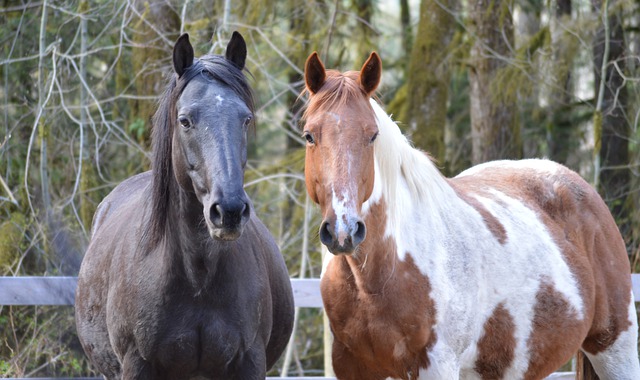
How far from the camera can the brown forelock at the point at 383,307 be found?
3818 millimetres

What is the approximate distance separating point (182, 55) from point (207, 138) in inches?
19.5

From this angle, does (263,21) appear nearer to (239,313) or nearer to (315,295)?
(315,295)

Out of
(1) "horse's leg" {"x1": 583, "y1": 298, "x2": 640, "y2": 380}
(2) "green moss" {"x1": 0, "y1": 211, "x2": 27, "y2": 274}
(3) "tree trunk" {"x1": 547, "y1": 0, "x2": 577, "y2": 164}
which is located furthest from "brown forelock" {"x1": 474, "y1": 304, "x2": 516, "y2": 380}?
(3) "tree trunk" {"x1": 547, "y1": 0, "x2": 577, "y2": 164}

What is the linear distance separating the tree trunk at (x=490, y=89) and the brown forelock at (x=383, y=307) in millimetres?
5586

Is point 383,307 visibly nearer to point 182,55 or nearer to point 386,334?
point 386,334

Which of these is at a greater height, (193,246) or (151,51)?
(151,51)

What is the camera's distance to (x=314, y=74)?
388 centimetres

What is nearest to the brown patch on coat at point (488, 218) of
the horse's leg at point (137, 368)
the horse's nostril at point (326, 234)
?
the horse's nostril at point (326, 234)

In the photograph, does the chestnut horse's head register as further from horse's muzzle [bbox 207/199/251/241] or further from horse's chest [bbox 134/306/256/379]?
horse's chest [bbox 134/306/256/379]

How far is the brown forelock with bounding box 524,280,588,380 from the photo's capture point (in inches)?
Result: 174

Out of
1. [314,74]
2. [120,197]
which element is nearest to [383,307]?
[314,74]

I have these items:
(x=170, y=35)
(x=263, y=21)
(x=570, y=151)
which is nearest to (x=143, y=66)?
(x=170, y=35)

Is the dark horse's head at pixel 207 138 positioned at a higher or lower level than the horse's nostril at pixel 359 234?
higher

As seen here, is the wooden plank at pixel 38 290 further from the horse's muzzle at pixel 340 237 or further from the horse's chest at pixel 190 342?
the horse's muzzle at pixel 340 237
